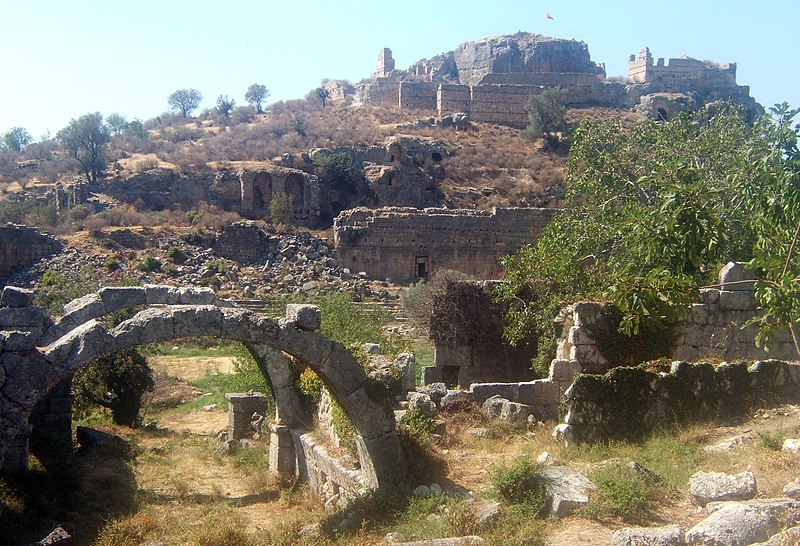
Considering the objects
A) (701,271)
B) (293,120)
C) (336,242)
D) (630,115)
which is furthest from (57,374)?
(630,115)

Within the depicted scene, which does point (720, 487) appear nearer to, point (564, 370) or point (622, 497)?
point (622, 497)

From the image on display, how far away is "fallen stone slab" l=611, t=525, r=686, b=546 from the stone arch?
9.74 feet

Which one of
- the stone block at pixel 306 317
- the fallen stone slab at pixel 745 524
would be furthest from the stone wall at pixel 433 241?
the fallen stone slab at pixel 745 524

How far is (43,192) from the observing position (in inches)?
1734

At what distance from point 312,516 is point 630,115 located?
181 ft

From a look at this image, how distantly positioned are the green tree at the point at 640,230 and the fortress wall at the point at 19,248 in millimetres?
23669

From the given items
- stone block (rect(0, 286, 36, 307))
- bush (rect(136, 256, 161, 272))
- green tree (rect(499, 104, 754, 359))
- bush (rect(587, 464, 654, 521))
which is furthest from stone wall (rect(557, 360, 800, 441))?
bush (rect(136, 256, 161, 272))

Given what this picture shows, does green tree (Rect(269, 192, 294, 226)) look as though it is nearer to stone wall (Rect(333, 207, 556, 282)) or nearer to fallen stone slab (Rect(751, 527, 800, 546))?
stone wall (Rect(333, 207, 556, 282))

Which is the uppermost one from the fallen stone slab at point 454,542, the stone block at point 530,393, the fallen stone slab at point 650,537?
the fallen stone slab at point 650,537

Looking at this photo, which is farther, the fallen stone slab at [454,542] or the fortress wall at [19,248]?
the fortress wall at [19,248]

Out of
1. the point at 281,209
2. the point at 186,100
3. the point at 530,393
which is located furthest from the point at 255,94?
the point at 530,393

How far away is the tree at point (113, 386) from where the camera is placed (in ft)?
48.8

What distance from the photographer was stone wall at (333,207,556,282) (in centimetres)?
3241

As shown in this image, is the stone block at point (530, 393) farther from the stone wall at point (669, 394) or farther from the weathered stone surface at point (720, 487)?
the weathered stone surface at point (720, 487)
